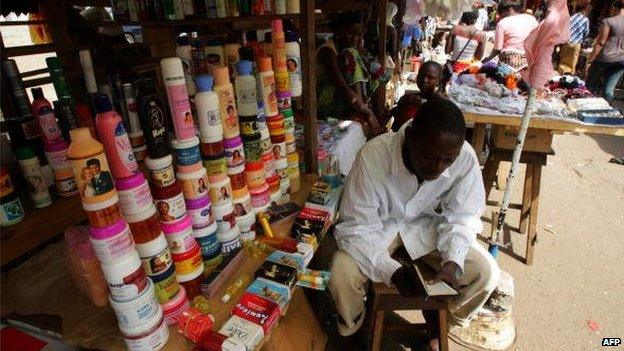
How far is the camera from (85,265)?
1191 millimetres

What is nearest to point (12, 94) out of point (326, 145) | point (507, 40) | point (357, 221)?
point (357, 221)

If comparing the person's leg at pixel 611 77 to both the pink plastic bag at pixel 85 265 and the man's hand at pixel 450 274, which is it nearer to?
the man's hand at pixel 450 274

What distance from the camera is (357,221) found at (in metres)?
2.01

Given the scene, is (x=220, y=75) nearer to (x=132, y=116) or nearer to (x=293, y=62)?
(x=132, y=116)

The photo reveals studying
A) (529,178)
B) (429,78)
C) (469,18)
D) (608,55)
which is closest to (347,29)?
(429,78)

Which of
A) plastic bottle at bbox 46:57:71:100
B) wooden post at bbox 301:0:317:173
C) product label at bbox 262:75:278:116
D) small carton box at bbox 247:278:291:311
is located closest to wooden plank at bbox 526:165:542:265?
wooden post at bbox 301:0:317:173

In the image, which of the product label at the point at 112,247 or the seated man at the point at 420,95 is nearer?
the product label at the point at 112,247

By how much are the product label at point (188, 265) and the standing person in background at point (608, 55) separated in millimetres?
7482

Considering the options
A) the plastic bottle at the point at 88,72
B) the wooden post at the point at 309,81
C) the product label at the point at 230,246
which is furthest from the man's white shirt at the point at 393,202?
the plastic bottle at the point at 88,72

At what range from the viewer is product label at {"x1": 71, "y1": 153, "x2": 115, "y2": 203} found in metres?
0.95

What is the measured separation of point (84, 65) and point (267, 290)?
1171 millimetres

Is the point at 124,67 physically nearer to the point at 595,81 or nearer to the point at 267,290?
the point at 267,290

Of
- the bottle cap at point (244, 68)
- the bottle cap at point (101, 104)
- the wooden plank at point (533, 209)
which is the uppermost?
the bottle cap at point (244, 68)

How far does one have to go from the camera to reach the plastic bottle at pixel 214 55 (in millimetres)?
1781
